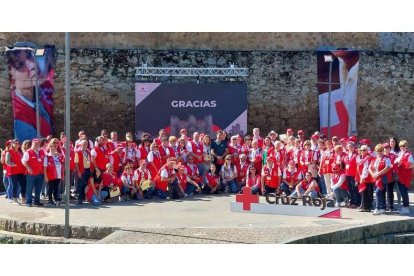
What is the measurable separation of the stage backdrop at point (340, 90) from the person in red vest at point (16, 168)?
30.3 ft

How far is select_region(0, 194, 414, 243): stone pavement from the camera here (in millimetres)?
10617

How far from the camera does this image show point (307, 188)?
14.3 meters

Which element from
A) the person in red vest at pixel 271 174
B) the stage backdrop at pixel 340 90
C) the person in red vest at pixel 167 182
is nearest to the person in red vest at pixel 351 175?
the person in red vest at pixel 271 174

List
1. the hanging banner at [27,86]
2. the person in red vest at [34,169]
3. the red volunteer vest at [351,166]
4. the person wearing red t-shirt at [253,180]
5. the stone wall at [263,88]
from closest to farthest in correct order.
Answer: the person in red vest at [34,169] → the red volunteer vest at [351,166] → the person wearing red t-shirt at [253,180] → the hanging banner at [27,86] → the stone wall at [263,88]

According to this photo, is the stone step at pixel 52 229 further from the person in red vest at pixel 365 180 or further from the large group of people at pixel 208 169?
the person in red vest at pixel 365 180

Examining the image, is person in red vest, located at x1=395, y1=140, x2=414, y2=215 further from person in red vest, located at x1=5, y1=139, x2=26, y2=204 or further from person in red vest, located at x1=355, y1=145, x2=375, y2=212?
person in red vest, located at x1=5, y1=139, x2=26, y2=204

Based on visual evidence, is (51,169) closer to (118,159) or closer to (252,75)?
(118,159)

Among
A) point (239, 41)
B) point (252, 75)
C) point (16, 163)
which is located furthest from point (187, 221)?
point (239, 41)

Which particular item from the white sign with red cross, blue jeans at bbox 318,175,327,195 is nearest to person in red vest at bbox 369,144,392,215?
the white sign with red cross

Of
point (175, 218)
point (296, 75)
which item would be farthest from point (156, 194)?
point (296, 75)

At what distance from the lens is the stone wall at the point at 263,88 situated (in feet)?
63.0

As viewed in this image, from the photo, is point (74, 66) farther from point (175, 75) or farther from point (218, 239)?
point (218, 239)

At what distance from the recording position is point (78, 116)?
758 inches

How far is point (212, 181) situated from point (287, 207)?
10.6 ft
